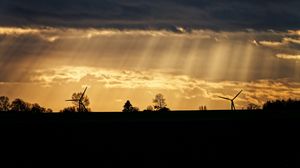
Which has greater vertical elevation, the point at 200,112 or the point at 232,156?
the point at 200,112

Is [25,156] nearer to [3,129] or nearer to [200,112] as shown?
[3,129]

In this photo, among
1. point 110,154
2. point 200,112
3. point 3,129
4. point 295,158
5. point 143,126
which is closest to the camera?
point 295,158

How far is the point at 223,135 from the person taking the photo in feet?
393

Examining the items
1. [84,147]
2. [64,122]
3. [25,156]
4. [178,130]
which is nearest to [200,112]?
[178,130]

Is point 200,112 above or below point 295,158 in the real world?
above

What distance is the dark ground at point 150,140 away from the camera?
101 metres

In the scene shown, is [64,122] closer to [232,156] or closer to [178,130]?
[178,130]

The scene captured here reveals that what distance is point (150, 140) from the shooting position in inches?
4611

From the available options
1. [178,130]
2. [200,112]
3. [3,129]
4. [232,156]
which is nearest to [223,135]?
[178,130]

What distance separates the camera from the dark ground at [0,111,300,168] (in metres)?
101

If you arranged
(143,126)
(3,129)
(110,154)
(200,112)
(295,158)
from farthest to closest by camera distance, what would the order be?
1. (200,112)
2. (143,126)
3. (3,129)
4. (110,154)
5. (295,158)

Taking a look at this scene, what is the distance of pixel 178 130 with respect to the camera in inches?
4897

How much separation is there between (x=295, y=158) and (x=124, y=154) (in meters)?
23.7

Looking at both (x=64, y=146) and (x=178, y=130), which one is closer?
(x=64, y=146)
